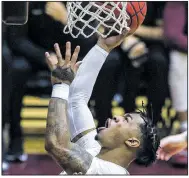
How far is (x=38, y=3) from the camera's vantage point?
153 inches

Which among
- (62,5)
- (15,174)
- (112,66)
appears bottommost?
(15,174)

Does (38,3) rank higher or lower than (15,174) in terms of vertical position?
higher

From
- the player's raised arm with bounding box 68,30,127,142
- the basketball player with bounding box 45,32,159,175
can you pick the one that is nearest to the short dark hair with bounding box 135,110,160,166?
the basketball player with bounding box 45,32,159,175

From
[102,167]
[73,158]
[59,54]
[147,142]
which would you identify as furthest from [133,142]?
[59,54]

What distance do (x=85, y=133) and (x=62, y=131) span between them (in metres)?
0.15

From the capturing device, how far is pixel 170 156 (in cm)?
396

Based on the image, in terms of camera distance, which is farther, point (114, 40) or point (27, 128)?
point (27, 128)

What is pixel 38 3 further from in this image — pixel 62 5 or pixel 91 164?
pixel 91 164

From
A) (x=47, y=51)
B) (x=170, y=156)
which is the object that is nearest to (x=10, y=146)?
(x=47, y=51)

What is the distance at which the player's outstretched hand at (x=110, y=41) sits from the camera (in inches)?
147

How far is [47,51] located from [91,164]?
0.60 metres

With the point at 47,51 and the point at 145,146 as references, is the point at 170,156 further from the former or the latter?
the point at 47,51

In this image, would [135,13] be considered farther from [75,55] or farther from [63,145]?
[63,145]

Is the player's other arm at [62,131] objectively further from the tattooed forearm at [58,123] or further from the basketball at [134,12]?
the basketball at [134,12]
